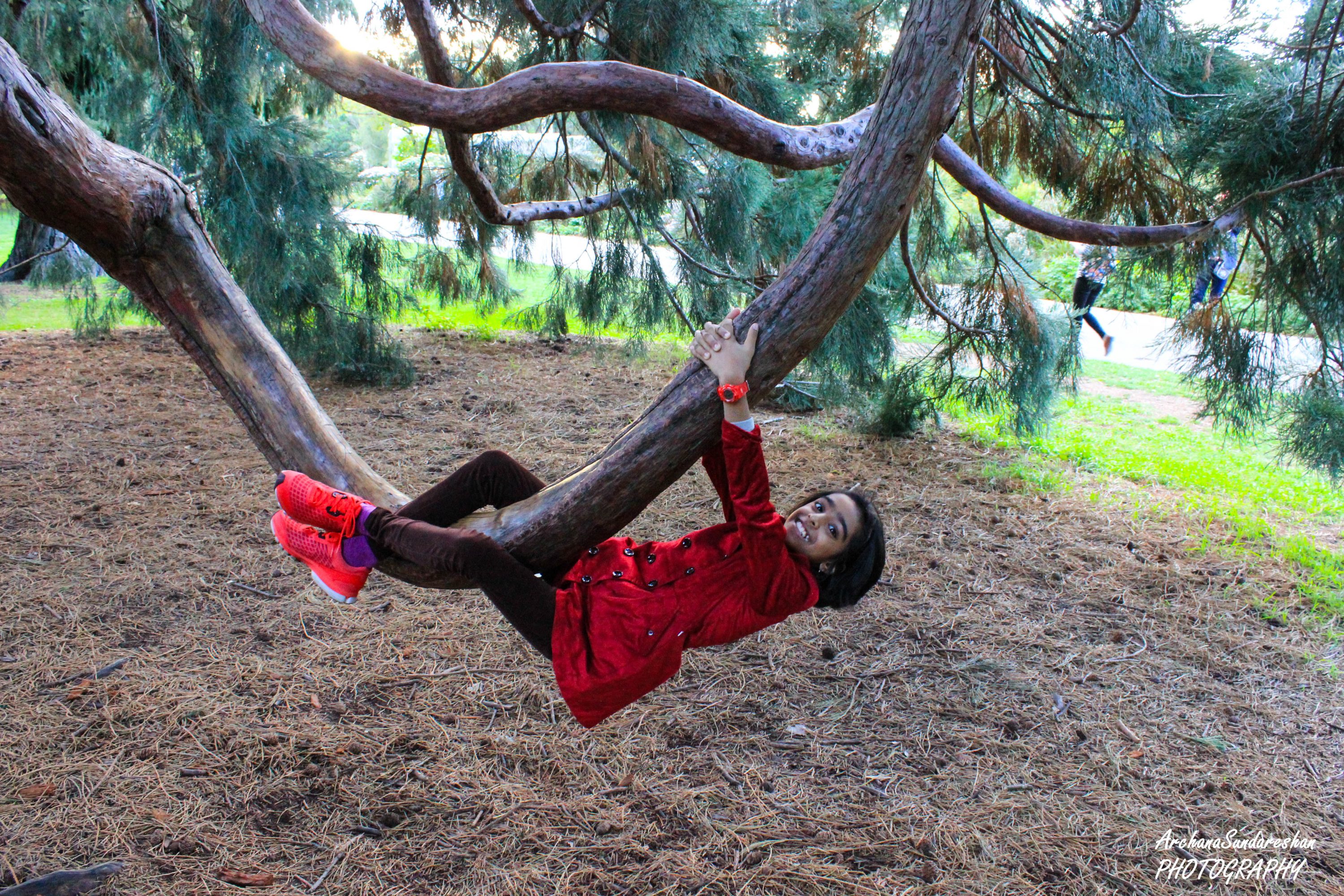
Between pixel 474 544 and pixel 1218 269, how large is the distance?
335cm

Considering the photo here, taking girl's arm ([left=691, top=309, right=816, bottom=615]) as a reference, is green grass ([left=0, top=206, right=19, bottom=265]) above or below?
above

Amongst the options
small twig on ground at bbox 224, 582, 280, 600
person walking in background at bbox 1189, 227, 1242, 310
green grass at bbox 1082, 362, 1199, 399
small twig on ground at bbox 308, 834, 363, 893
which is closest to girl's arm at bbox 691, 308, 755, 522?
small twig on ground at bbox 308, 834, 363, 893

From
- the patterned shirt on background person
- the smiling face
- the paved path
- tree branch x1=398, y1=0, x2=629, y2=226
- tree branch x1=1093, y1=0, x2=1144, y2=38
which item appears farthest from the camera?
the paved path

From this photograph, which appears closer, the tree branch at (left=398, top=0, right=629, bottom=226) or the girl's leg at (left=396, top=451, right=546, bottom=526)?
the girl's leg at (left=396, top=451, right=546, bottom=526)

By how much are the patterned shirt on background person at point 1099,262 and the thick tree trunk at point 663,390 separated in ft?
7.45

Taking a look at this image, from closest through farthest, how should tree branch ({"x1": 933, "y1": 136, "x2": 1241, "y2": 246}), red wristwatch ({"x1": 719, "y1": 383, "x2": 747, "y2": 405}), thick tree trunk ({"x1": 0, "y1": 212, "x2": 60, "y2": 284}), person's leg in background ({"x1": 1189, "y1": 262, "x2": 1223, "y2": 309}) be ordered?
red wristwatch ({"x1": 719, "y1": 383, "x2": 747, "y2": 405})
tree branch ({"x1": 933, "y1": 136, "x2": 1241, "y2": 246})
person's leg in background ({"x1": 1189, "y1": 262, "x2": 1223, "y2": 309})
thick tree trunk ({"x1": 0, "y1": 212, "x2": 60, "y2": 284})

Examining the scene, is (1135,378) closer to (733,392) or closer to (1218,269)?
(1218,269)

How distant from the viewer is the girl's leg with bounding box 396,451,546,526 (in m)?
2.01

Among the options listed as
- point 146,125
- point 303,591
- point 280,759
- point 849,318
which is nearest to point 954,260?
point 849,318

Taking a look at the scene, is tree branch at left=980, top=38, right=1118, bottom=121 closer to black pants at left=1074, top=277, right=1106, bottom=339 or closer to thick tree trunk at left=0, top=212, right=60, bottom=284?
black pants at left=1074, top=277, right=1106, bottom=339

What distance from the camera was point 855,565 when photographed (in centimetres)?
205

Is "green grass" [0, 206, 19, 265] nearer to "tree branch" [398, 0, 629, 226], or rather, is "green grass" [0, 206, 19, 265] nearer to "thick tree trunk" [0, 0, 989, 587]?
"tree branch" [398, 0, 629, 226]

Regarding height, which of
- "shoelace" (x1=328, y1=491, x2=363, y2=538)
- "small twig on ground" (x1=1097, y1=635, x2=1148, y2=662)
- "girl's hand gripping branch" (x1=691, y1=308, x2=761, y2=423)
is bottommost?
"small twig on ground" (x1=1097, y1=635, x2=1148, y2=662)

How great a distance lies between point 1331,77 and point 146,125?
16.7ft
